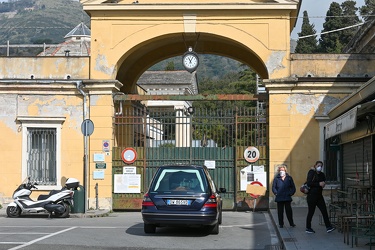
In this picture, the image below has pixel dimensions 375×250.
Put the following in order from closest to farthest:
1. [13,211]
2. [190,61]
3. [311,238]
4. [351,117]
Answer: [311,238] < [351,117] < [13,211] < [190,61]

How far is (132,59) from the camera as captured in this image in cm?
2730

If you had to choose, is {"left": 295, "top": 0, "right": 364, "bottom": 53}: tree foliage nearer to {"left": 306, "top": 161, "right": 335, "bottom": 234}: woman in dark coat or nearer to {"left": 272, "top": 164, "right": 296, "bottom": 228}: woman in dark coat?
{"left": 272, "top": 164, "right": 296, "bottom": 228}: woman in dark coat

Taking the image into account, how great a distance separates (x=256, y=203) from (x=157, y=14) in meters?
7.29

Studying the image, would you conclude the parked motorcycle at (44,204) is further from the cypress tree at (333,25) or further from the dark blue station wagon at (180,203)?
the cypress tree at (333,25)

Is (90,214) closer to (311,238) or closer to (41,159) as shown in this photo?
(41,159)

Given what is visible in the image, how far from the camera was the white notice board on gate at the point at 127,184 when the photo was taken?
23.8 metres

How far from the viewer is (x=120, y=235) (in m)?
15.8

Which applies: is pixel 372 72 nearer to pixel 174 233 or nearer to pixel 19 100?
pixel 174 233

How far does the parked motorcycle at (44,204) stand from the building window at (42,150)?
2.48 metres

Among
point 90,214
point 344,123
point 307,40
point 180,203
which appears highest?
point 307,40

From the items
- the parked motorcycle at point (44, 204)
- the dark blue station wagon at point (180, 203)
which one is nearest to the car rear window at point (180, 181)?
the dark blue station wagon at point (180, 203)

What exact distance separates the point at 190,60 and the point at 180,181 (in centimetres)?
921

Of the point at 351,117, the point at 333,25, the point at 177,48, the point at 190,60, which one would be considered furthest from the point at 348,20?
the point at 351,117

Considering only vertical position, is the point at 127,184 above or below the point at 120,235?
above
